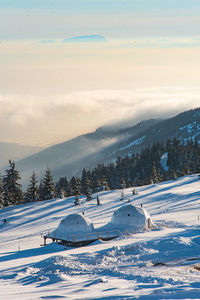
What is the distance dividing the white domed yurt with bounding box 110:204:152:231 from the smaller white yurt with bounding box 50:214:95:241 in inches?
157

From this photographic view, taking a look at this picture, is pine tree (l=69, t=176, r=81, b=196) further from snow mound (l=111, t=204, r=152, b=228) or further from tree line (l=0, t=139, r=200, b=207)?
snow mound (l=111, t=204, r=152, b=228)

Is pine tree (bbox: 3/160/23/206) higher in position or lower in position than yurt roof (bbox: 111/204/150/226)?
higher

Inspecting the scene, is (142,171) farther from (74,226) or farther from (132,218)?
(74,226)

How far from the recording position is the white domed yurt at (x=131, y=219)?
52688mm

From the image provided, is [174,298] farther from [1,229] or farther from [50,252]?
[1,229]

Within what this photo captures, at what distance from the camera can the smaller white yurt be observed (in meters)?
49.8

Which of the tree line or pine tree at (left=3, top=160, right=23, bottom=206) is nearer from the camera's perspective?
pine tree at (left=3, top=160, right=23, bottom=206)

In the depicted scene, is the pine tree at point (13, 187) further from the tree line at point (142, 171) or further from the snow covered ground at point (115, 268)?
the snow covered ground at point (115, 268)

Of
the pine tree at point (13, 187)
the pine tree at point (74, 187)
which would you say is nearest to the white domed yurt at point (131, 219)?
the pine tree at point (74, 187)

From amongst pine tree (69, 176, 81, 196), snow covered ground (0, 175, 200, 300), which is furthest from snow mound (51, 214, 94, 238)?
pine tree (69, 176, 81, 196)

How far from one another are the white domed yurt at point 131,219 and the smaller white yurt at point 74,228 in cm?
398

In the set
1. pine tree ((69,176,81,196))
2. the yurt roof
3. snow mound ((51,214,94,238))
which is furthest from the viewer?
pine tree ((69,176,81,196))

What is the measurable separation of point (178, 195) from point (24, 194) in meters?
41.9

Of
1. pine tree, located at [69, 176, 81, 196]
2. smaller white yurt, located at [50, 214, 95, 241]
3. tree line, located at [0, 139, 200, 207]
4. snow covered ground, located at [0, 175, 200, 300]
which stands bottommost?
snow covered ground, located at [0, 175, 200, 300]
